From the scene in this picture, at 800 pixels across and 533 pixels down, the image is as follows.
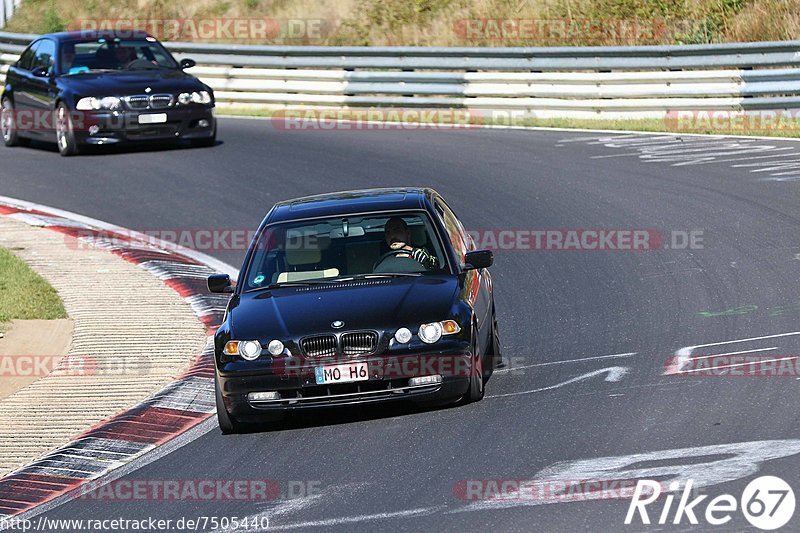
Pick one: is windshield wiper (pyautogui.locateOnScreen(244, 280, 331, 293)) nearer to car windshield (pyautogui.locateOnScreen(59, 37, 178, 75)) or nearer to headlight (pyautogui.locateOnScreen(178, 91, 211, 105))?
headlight (pyautogui.locateOnScreen(178, 91, 211, 105))

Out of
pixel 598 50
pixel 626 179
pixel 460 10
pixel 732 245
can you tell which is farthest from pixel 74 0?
pixel 732 245

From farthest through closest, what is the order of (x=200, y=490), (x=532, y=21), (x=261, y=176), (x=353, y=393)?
Result: (x=532, y=21)
(x=261, y=176)
(x=353, y=393)
(x=200, y=490)

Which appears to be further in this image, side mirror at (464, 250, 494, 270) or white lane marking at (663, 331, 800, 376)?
side mirror at (464, 250, 494, 270)

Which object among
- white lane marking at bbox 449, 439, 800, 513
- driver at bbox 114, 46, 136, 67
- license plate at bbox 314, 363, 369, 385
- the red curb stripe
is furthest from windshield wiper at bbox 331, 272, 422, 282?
driver at bbox 114, 46, 136, 67

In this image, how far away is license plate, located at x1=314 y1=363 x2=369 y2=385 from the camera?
28.6 feet

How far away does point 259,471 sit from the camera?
8109 mm

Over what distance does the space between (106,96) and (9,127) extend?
3051 mm

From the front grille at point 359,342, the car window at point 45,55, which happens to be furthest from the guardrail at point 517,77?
the front grille at point 359,342

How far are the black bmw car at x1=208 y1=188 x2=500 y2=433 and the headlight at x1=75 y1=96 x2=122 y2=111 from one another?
36.9ft

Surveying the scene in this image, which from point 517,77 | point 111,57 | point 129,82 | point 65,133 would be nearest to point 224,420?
point 129,82

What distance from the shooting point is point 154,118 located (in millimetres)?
21125

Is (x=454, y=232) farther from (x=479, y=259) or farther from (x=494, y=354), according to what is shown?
(x=494, y=354)

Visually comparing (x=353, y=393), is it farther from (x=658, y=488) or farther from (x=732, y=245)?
(x=732, y=245)

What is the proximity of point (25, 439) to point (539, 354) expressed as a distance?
144 inches
